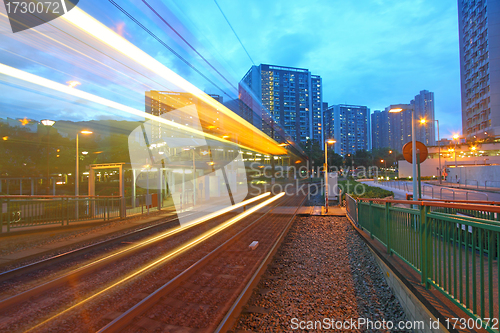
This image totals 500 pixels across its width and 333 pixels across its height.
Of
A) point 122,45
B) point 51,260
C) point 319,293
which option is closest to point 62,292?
point 51,260

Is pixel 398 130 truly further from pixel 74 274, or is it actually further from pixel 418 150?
pixel 74 274

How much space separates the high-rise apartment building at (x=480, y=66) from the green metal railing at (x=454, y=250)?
66.3 m

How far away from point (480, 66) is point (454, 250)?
3006 inches

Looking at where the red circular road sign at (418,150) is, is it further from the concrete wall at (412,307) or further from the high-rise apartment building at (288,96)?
the high-rise apartment building at (288,96)

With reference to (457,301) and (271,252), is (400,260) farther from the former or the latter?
(271,252)

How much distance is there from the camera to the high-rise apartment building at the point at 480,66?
5331cm

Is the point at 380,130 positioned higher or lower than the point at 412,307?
higher

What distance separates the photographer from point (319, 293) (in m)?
4.86

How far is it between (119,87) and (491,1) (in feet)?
247

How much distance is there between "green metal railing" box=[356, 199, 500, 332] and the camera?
2.46m

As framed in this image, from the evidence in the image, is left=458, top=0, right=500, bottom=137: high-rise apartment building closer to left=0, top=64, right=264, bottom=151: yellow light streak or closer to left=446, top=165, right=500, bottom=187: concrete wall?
left=446, top=165, right=500, bottom=187: concrete wall

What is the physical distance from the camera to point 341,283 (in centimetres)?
535

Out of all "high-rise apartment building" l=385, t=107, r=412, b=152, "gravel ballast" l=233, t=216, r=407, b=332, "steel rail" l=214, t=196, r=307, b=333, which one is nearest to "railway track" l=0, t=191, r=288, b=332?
"steel rail" l=214, t=196, r=307, b=333

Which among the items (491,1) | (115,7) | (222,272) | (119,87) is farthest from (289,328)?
(491,1)
